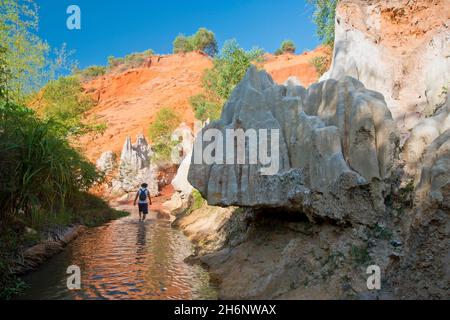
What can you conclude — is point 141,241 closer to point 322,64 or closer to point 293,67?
point 322,64

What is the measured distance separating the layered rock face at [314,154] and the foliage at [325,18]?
16929 millimetres

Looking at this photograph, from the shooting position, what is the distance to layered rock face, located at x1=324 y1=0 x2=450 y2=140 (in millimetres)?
9805

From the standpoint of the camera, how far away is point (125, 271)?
9023mm

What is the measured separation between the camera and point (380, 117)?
715 centimetres

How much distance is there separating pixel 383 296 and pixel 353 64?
6.84m

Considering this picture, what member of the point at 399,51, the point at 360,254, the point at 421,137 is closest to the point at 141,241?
the point at 360,254

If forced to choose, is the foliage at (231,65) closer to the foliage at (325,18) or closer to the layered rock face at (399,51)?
the foliage at (325,18)

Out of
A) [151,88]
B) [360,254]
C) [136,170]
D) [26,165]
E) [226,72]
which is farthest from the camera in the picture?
[151,88]

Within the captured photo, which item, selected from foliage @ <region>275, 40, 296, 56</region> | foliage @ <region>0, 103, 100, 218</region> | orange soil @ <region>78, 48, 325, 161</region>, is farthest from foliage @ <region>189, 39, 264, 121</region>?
foliage @ <region>275, 40, 296, 56</region>

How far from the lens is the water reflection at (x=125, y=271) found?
7.49m

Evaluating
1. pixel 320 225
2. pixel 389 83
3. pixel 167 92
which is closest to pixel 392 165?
pixel 320 225

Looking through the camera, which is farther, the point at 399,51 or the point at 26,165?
the point at 399,51

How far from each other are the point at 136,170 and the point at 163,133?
8103 millimetres

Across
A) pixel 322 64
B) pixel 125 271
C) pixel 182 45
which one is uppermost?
pixel 182 45
